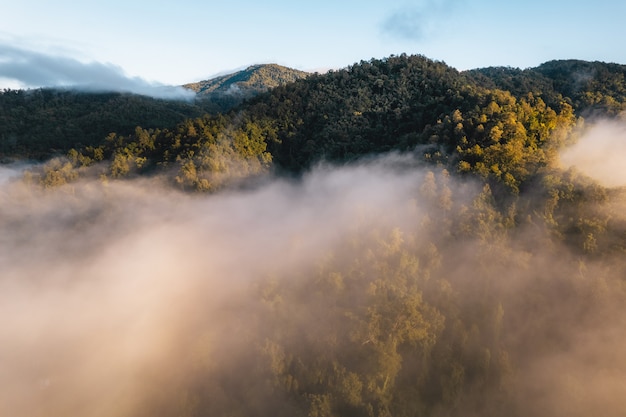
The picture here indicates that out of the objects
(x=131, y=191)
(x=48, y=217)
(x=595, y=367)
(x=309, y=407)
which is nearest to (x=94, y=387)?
(x=309, y=407)

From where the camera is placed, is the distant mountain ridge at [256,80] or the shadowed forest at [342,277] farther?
the distant mountain ridge at [256,80]

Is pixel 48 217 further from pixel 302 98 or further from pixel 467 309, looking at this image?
pixel 467 309

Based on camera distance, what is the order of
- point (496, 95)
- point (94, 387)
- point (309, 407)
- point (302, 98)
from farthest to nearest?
point (302, 98)
point (496, 95)
point (94, 387)
point (309, 407)

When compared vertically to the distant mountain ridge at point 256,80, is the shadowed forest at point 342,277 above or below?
below

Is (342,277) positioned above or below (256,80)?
below
